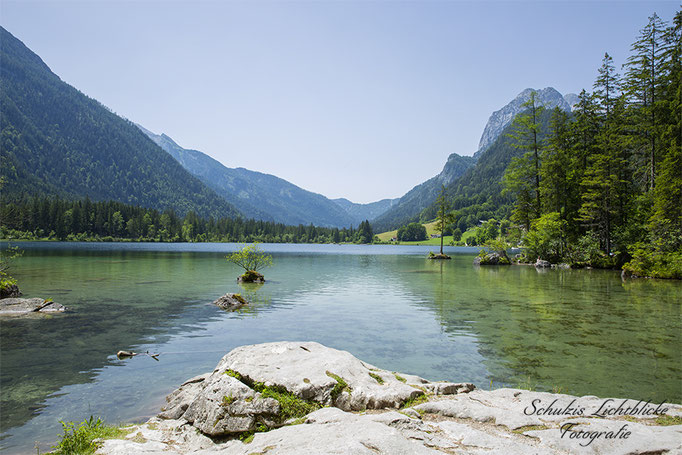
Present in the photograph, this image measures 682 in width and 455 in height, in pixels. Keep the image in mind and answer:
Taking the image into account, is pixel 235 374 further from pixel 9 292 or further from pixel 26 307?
pixel 9 292

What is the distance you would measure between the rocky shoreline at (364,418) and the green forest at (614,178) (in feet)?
137

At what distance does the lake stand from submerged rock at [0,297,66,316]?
3.75 feet

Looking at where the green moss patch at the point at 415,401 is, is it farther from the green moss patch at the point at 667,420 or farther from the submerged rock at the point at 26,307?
the submerged rock at the point at 26,307

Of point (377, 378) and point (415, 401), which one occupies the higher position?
point (377, 378)

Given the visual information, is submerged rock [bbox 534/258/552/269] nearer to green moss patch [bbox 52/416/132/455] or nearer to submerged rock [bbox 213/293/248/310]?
submerged rock [bbox 213/293/248/310]

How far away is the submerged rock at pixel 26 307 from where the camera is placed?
71.4ft

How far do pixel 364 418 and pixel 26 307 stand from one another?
83.9ft

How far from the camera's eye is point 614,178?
4988 centimetres

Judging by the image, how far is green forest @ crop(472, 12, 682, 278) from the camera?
3859 centimetres

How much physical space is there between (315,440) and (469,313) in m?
19.5

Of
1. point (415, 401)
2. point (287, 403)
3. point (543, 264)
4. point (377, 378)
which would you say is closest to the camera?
point (287, 403)

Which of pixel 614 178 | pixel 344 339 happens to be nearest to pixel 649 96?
pixel 614 178

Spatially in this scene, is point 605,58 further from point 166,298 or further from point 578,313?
point 166,298

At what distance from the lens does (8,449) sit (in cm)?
752
